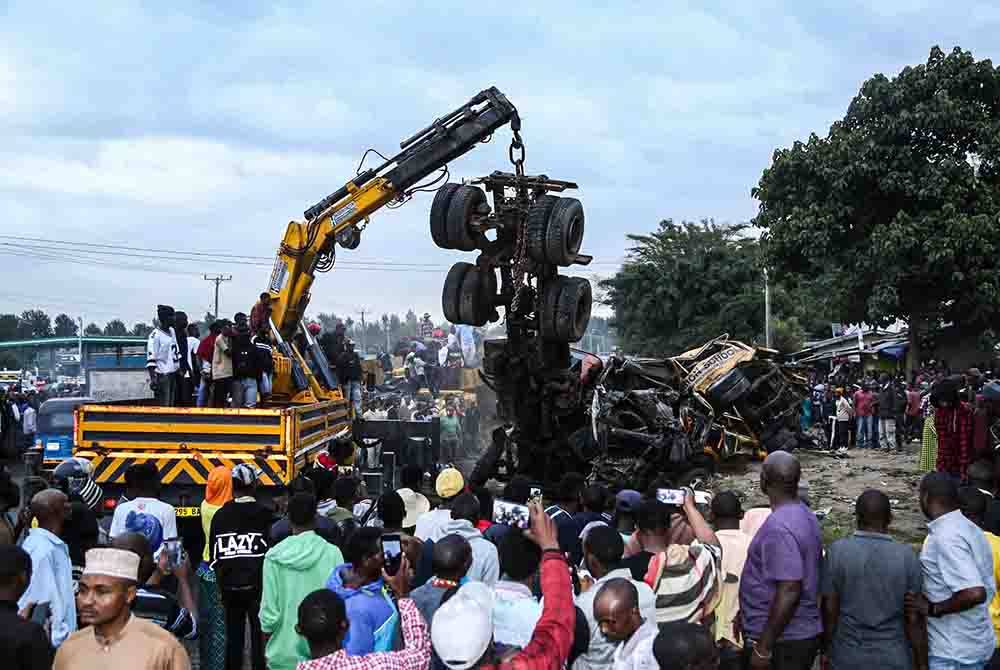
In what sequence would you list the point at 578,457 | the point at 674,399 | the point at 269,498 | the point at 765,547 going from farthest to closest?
the point at 674,399 < the point at 578,457 < the point at 269,498 < the point at 765,547

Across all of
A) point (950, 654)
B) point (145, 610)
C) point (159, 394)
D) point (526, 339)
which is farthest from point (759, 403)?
point (145, 610)

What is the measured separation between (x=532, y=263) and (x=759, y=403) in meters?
7.09

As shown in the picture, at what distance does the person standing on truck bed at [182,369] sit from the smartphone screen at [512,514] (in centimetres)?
854

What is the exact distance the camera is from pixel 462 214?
13172 millimetres

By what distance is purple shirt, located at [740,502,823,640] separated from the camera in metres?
5.00

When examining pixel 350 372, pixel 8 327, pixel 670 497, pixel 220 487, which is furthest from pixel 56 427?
pixel 8 327

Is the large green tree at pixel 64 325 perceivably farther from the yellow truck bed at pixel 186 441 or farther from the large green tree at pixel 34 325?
the yellow truck bed at pixel 186 441

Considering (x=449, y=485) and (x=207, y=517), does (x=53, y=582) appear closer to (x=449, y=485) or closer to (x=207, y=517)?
(x=207, y=517)

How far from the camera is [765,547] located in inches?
200

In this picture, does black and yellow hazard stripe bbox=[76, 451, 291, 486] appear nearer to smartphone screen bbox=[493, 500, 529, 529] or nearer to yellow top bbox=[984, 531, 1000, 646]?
smartphone screen bbox=[493, 500, 529, 529]

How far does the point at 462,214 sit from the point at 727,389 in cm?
635

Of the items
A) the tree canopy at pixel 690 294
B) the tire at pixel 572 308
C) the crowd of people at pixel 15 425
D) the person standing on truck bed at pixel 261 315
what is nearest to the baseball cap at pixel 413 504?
the tire at pixel 572 308

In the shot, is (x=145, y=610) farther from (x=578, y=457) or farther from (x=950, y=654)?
(x=578, y=457)

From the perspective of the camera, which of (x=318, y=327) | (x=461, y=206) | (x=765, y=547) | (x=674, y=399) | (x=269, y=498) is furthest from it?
(x=318, y=327)
